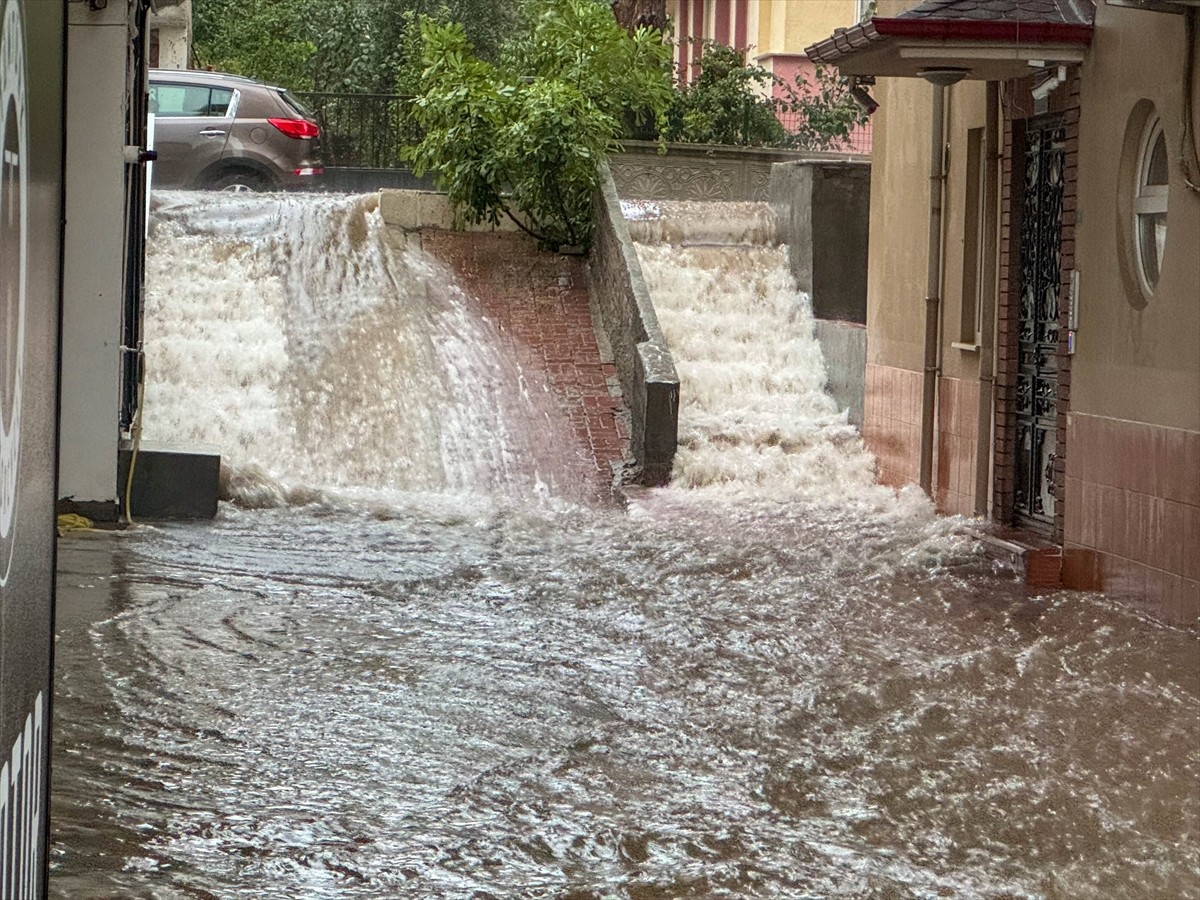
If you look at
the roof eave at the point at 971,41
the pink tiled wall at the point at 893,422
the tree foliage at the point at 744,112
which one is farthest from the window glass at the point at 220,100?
the roof eave at the point at 971,41

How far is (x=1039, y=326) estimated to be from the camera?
10625 mm

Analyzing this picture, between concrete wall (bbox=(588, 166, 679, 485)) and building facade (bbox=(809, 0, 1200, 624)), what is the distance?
1882mm

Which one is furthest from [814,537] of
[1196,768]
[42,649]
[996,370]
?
[42,649]

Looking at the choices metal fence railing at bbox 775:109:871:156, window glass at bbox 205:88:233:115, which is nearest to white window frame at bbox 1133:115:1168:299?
window glass at bbox 205:88:233:115

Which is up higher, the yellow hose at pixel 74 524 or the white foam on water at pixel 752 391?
the white foam on water at pixel 752 391

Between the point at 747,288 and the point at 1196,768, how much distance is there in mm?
11534

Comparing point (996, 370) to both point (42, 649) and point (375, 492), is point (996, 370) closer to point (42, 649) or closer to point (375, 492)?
point (375, 492)

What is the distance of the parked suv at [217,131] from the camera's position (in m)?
20.0

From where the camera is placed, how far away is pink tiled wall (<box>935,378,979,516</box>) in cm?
1137

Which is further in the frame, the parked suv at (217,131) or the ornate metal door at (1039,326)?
the parked suv at (217,131)

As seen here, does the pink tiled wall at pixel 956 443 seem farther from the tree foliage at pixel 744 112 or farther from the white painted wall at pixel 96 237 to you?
the tree foliage at pixel 744 112

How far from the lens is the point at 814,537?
1109 cm

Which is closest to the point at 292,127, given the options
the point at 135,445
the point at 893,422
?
the point at 135,445

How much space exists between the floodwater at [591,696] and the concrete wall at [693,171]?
7.32 metres
